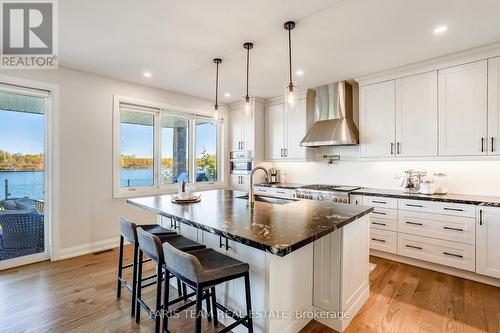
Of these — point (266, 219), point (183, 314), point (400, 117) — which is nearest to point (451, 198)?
point (400, 117)

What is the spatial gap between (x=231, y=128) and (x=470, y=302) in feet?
15.2

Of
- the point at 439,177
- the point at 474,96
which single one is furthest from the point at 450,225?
the point at 474,96

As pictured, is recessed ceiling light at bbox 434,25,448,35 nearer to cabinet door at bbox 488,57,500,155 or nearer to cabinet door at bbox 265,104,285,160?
cabinet door at bbox 488,57,500,155

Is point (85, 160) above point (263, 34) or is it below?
below

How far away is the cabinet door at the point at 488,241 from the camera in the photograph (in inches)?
103

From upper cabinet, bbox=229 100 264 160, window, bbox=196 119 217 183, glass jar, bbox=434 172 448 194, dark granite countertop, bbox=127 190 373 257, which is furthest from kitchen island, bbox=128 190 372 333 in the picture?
upper cabinet, bbox=229 100 264 160

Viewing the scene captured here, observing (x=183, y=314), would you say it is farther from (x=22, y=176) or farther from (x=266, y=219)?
(x=22, y=176)

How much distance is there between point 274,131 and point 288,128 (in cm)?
37

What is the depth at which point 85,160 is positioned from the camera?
3611 mm

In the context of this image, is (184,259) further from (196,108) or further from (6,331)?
(196,108)

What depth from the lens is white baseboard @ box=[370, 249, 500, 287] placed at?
2732 millimetres

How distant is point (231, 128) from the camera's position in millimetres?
5559

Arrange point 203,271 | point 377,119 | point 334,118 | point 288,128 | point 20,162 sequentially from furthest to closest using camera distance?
point 288,128 → point 334,118 → point 377,119 → point 20,162 → point 203,271
